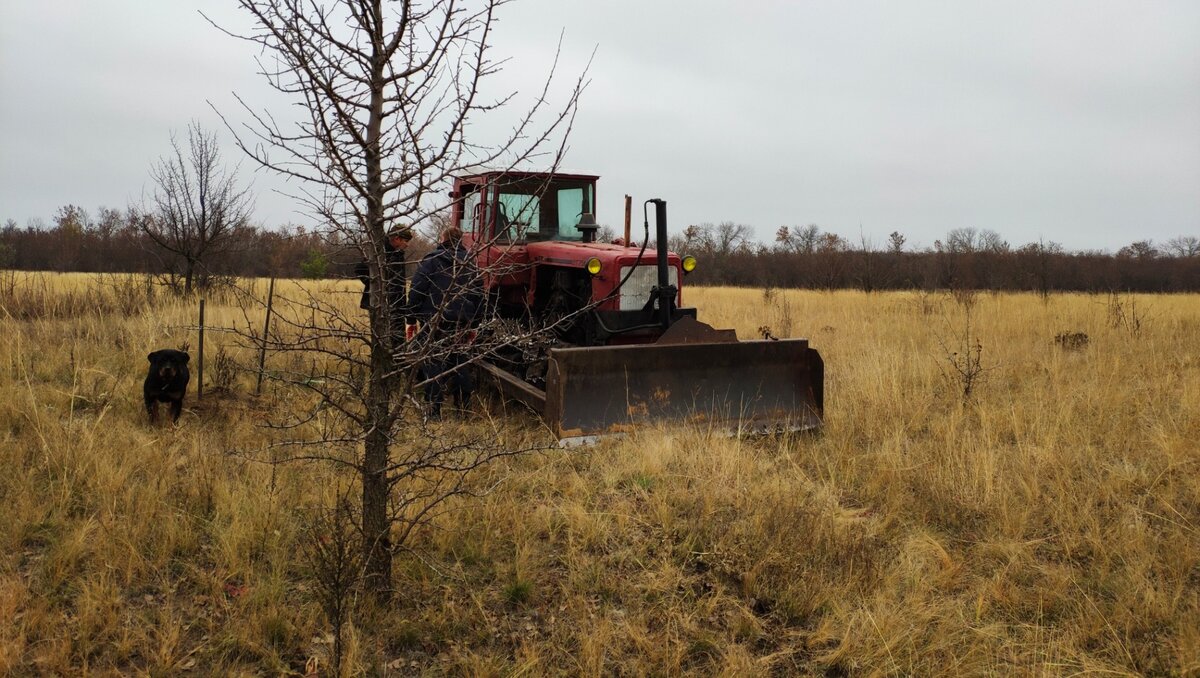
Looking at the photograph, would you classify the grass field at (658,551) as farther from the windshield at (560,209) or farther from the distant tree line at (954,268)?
the distant tree line at (954,268)

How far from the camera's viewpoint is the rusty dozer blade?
522cm

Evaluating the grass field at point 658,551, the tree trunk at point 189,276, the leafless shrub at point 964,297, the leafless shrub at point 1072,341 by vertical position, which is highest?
the tree trunk at point 189,276

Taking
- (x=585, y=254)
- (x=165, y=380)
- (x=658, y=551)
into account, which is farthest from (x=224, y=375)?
(x=658, y=551)

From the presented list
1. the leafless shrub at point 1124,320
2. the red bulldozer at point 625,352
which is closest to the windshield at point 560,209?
the red bulldozer at point 625,352

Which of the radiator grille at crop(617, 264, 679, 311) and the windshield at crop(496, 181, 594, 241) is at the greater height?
the windshield at crop(496, 181, 594, 241)

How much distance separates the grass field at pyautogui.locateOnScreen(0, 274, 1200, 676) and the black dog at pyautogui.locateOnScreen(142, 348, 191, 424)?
0.19 metres

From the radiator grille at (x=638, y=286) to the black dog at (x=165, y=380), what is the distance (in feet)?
11.0

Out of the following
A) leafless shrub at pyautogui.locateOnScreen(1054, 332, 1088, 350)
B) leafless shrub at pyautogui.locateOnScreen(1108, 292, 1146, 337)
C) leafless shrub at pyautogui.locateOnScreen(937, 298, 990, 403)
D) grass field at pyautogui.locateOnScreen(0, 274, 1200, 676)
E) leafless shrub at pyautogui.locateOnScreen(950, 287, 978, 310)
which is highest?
leafless shrub at pyautogui.locateOnScreen(950, 287, 978, 310)

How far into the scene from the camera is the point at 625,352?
5.40 m

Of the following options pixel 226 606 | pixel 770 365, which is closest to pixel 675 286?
pixel 770 365

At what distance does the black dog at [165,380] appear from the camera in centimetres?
545

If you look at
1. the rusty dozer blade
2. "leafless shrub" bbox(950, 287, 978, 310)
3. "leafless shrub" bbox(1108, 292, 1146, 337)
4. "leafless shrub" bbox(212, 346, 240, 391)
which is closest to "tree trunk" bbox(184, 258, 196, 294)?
"leafless shrub" bbox(212, 346, 240, 391)

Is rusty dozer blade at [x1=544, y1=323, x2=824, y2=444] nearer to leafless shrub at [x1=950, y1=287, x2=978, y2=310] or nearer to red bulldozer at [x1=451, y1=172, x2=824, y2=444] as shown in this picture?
red bulldozer at [x1=451, y1=172, x2=824, y2=444]

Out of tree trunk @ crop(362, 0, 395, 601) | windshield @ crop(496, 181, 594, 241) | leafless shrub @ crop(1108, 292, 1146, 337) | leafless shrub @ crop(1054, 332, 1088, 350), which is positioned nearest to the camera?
tree trunk @ crop(362, 0, 395, 601)
